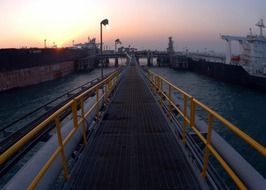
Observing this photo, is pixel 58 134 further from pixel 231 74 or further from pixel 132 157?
pixel 231 74

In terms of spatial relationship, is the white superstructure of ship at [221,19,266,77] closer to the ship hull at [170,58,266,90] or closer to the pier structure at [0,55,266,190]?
the ship hull at [170,58,266,90]

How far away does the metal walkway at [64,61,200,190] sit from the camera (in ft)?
16.0

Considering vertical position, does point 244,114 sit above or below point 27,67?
below

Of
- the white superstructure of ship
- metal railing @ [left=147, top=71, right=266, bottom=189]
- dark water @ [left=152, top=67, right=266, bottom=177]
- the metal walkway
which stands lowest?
dark water @ [left=152, top=67, right=266, bottom=177]

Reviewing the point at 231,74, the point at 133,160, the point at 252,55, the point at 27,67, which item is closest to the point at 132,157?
the point at 133,160

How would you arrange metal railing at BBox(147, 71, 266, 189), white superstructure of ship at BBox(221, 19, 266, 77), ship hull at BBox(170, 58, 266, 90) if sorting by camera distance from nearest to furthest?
metal railing at BBox(147, 71, 266, 189), ship hull at BBox(170, 58, 266, 90), white superstructure of ship at BBox(221, 19, 266, 77)

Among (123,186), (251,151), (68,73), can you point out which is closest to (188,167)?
(123,186)

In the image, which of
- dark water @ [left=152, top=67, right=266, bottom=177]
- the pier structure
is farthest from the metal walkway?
dark water @ [left=152, top=67, right=266, bottom=177]

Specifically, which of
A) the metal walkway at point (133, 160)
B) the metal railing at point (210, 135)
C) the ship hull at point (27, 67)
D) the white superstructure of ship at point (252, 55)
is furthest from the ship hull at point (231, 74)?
the metal railing at point (210, 135)

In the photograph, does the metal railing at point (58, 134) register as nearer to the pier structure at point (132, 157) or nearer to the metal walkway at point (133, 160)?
the pier structure at point (132, 157)

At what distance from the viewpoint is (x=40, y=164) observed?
4559mm

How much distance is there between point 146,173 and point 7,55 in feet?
135

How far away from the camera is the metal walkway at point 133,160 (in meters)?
4.88

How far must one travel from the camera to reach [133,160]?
19.4 feet
